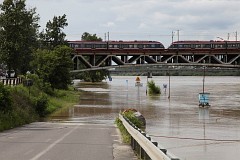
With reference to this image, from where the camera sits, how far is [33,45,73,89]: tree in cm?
5928

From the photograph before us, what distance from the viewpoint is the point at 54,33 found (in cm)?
9669

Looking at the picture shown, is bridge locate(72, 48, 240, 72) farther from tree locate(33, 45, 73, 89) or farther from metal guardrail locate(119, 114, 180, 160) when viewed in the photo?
metal guardrail locate(119, 114, 180, 160)

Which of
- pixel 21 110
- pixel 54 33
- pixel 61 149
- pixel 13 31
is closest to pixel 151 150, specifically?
pixel 61 149

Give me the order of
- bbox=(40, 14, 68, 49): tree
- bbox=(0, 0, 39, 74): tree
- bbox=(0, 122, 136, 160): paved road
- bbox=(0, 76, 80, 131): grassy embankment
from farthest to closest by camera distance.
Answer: bbox=(40, 14, 68, 49): tree < bbox=(0, 0, 39, 74): tree < bbox=(0, 76, 80, 131): grassy embankment < bbox=(0, 122, 136, 160): paved road

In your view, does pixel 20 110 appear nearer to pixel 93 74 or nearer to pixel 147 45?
pixel 147 45

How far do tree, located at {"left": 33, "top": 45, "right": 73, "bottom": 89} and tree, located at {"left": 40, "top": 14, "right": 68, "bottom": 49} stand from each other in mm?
34099

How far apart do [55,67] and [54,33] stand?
3858 cm

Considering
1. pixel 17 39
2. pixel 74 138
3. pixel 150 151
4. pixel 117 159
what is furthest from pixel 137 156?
pixel 17 39

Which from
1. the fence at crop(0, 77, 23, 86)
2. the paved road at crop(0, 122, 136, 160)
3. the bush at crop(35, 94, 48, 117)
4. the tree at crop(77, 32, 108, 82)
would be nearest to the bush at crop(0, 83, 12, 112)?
the paved road at crop(0, 122, 136, 160)

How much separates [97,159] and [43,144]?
12.3 ft

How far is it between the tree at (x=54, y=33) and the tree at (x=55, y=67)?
112ft

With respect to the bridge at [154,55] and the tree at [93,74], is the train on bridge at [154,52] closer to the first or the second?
the bridge at [154,55]

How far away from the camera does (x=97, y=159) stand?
11547 millimetres

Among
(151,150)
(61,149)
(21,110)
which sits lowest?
(61,149)
